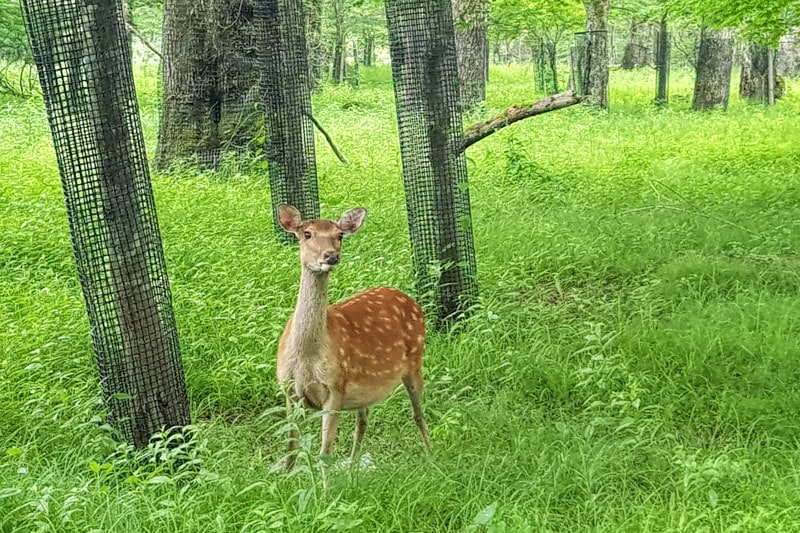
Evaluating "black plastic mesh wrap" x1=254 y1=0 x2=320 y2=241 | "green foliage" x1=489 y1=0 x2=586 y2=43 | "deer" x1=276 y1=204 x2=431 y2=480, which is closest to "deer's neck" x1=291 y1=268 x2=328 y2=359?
"deer" x1=276 y1=204 x2=431 y2=480

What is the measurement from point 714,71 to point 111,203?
15685 millimetres

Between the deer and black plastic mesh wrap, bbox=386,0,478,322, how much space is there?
155cm

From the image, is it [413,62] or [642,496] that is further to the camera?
[413,62]

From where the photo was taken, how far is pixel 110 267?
4.11 m

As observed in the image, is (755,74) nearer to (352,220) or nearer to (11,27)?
(11,27)

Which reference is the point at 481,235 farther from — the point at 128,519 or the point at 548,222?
the point at 128,519

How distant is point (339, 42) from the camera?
28172 mm

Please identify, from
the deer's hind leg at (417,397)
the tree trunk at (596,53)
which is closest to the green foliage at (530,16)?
the tree trunk at (596,53)

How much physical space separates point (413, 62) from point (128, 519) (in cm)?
372

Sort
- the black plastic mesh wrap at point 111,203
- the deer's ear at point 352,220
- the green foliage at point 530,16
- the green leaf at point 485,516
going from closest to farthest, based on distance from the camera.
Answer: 1. the green leaf at point 485,516
2. the black plastic mesh wrap at point 111,203
3. the deer's ear at point 352,220
4. the green foliage at point 530,16

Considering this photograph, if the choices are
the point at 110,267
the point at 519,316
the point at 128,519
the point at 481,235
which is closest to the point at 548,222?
the point at 481,235

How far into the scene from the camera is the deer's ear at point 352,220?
426cm

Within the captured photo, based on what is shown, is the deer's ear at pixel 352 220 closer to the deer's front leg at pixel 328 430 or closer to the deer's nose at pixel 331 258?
the deer's nose at pixel 331 258

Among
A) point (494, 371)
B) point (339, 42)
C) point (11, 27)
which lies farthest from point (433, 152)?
point (339, 42)
